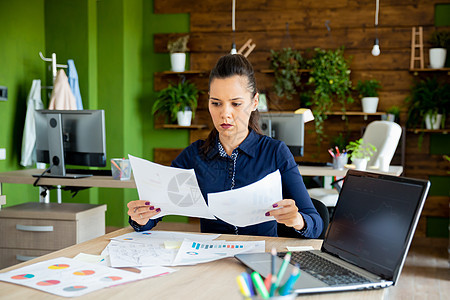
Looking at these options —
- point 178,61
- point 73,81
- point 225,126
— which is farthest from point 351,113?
point 225,126

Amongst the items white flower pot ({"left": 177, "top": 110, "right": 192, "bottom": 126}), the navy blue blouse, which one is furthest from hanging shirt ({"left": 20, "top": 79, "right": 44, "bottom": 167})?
the navy blue blouse

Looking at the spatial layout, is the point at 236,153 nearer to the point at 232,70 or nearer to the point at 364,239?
the point at 232,70

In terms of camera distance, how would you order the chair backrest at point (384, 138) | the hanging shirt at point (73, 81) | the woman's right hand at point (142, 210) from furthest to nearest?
the hanging shirt at point (73, 81), the chair backrest at point (384, 138), the woman's right hand at point (142, 210)

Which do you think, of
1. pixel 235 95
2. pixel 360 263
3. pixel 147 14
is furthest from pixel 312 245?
pixel 147 14

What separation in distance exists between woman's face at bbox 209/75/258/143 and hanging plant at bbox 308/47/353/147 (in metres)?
3.23

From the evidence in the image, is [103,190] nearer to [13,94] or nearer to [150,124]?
[150,124]

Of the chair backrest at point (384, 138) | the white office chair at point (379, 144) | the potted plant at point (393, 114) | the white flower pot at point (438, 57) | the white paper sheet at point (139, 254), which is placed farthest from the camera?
the potted plant at point (393, 114)

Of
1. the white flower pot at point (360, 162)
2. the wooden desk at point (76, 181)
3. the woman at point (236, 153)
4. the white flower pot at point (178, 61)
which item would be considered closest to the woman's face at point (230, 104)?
the woman at point (236, 153)

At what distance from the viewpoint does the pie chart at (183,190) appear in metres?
1.45

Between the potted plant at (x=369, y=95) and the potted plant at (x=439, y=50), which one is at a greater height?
the potted plant at (x=439, y=50)

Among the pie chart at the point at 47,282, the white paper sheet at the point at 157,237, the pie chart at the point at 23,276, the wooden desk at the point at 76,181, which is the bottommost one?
the wooden desk at the point at 76,181

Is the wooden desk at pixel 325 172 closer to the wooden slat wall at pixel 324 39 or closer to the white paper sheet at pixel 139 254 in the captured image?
the wooden slat wall at pixel 324 39

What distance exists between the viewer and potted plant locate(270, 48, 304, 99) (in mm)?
4949

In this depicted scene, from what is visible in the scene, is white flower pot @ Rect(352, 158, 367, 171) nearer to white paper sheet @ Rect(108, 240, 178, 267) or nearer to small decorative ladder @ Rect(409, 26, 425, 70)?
small decorative ladder @ Rect(409, 26, 425, 70)
